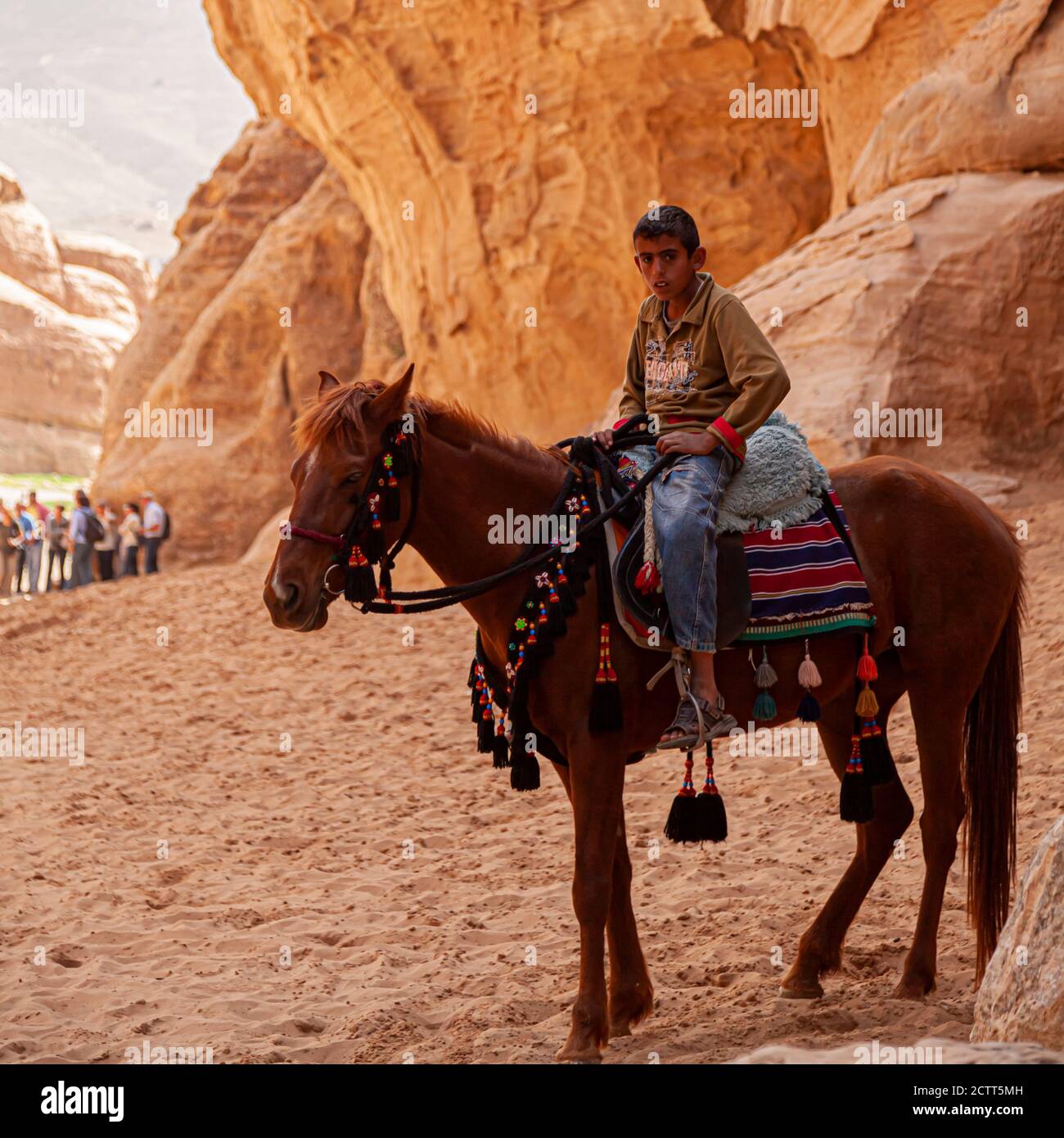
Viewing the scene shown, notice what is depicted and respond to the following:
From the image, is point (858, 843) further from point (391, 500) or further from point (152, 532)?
point (152, 532)

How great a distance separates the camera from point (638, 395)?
4.75 meters

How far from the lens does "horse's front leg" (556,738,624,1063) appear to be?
4.02 m

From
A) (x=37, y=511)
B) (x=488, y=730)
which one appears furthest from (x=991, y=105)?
(x=37, y=511)

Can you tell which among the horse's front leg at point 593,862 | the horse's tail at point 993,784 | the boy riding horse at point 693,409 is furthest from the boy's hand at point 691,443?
the horse's tail at point 993,784

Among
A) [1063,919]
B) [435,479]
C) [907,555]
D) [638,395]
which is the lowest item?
A: [1063,919]

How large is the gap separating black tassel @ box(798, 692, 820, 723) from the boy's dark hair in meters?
1.65

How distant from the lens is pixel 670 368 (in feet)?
14.8

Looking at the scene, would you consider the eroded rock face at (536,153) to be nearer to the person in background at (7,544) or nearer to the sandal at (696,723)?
the person in background at (7,544)

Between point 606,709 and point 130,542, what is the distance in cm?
1724

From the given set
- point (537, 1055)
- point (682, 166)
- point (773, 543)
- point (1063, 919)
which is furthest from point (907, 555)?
point (682, 166)

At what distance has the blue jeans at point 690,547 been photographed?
13.3 feet

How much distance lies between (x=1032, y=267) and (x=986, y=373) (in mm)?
905

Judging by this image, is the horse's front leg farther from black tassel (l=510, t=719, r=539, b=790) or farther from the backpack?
the backpack
